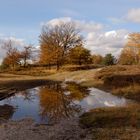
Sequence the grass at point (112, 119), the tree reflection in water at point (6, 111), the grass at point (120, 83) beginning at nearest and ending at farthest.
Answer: the grass at point (112, 119) < the tree reflection in water at point (6, 111) < the grass at point (120, 83)

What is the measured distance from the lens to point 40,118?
2342cm

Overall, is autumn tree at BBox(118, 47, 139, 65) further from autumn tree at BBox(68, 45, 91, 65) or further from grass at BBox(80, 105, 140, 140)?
grass at BBox(80, 105, 140, 140)

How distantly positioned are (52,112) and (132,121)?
7.37 m

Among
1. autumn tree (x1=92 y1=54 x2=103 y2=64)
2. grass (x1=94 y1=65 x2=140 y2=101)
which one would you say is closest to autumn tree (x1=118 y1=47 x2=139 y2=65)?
grass (x1=94 y1=65 x2=140 y2=101)

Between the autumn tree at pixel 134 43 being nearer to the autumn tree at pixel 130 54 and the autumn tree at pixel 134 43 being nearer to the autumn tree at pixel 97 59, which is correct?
the autumn tree at pixel 130 54

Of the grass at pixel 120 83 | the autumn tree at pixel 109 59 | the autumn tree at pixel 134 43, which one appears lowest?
the grass at pixel 120 83

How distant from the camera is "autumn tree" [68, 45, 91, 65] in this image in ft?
315

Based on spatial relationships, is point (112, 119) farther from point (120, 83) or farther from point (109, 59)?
point (109, 59)

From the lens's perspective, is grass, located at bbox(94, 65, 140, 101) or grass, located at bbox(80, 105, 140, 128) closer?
grass, located at bbox(80, 105, 140, 128)

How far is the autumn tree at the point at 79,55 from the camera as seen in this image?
95988mm

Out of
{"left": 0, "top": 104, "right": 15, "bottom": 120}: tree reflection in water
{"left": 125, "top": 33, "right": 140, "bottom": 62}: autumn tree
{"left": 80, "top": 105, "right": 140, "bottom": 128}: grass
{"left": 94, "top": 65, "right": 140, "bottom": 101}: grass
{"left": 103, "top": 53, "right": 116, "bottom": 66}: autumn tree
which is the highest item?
{"left": 125, "top": 33, "right": 140, "bottom": 62}: autumn tree

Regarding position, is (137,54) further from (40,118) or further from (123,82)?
(40,118)

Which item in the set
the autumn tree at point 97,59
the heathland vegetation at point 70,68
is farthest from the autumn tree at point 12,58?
the autumn tree at point 97,59

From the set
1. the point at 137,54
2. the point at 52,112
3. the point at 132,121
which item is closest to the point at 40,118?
the point at 52,112
